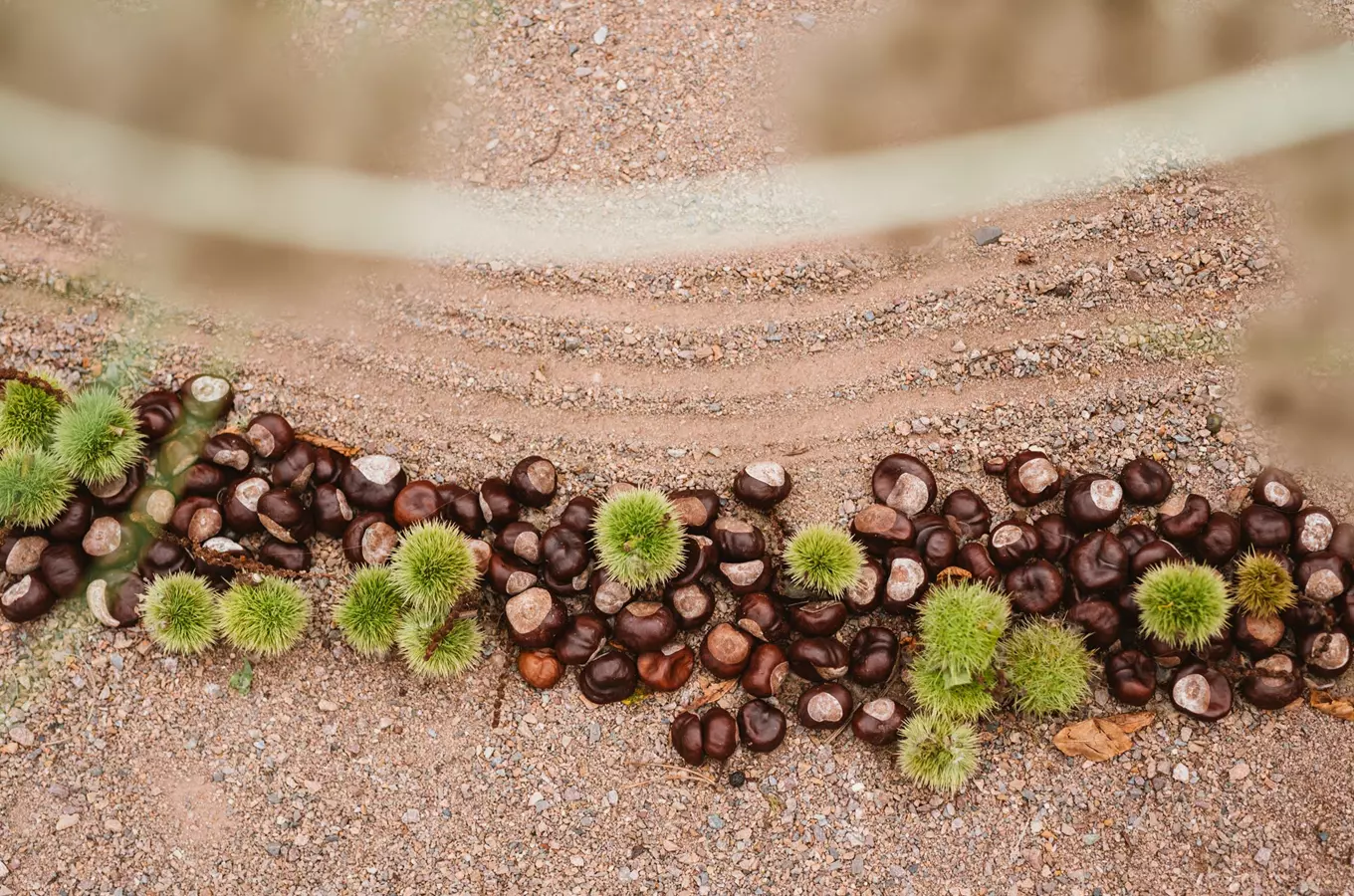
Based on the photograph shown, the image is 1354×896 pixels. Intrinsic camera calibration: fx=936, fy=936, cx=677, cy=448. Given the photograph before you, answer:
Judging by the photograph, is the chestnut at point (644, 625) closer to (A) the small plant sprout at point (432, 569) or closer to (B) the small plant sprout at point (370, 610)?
(A) the small plant sprout at point (432, 569)

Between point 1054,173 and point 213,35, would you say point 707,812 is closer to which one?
point 1054,173

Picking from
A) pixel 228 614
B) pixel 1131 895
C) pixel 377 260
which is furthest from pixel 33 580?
pixel 1131 895

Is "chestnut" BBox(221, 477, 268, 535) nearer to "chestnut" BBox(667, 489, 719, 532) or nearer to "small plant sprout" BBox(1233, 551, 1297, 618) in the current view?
"chestnut" BBox(667, 489, 719, 532)

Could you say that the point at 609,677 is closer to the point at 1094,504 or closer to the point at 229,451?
the point at 229,451

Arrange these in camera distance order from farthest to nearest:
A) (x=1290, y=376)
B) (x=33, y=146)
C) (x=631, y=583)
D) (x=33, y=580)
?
(x=33, y=146) < (x=1290, y=376) < (x=33, y=580) < (x=631, y=583)

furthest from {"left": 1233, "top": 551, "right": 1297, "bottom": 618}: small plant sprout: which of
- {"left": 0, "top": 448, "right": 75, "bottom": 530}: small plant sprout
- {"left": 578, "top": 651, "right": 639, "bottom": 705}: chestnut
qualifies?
{"left": 0, "top": 448, "right": 75, "bottom": 530}: small plant sprout

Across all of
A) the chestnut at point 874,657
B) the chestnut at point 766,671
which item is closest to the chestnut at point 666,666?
the chestnut at point 766,671
